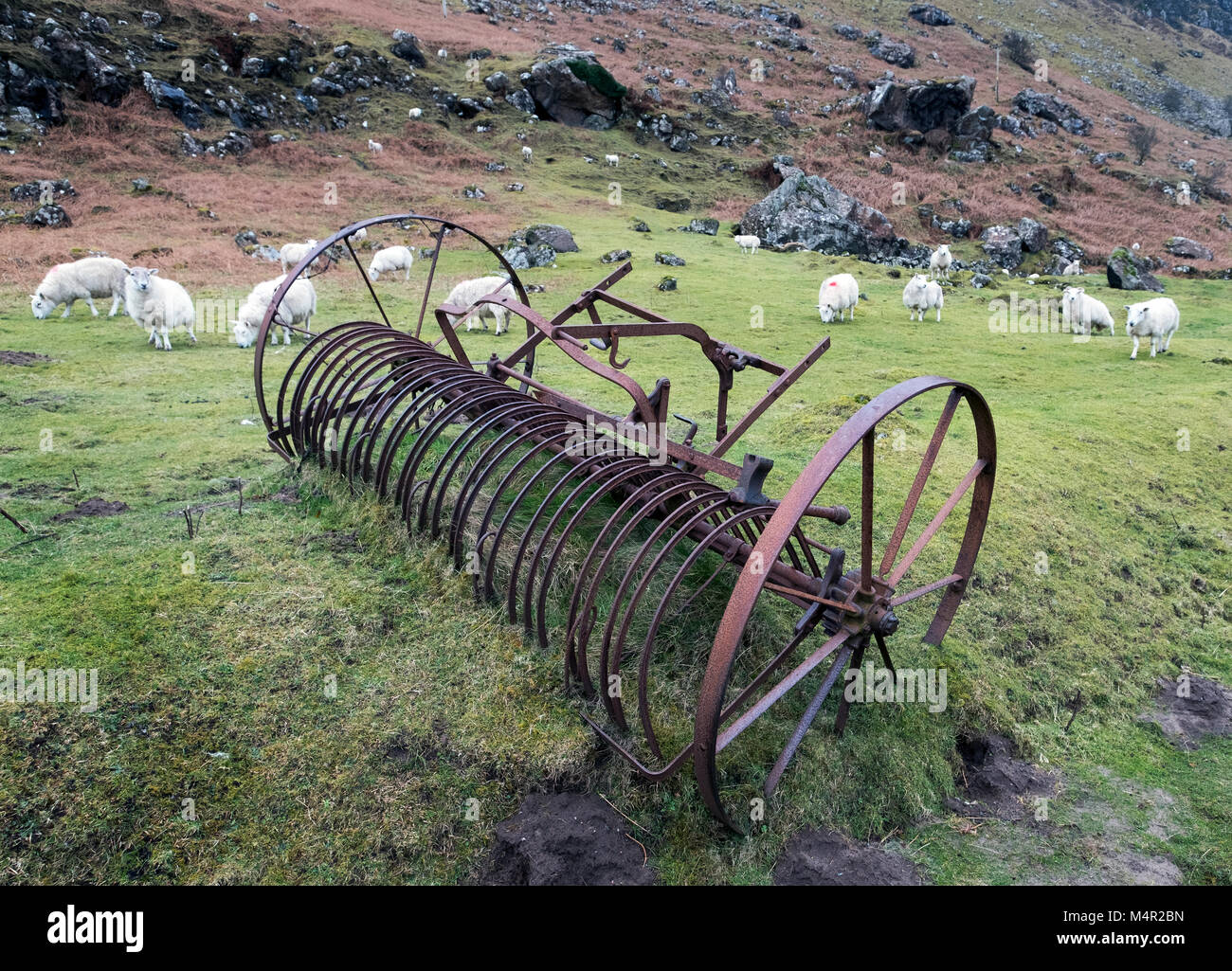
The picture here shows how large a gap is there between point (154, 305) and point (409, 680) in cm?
921

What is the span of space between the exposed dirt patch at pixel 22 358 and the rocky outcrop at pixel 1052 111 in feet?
150

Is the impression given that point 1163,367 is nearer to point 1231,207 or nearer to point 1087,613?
point 1087,613

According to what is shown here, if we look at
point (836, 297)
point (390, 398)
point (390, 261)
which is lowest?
point (390, 398)

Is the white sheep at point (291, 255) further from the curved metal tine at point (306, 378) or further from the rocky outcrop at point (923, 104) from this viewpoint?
the rocky outcrop at point (923, 104)

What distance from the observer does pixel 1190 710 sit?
521 cm

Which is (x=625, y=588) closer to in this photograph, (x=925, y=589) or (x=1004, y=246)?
(x=925, y=589)

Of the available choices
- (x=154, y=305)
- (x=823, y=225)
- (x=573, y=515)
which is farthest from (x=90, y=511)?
(x=823, y=225)

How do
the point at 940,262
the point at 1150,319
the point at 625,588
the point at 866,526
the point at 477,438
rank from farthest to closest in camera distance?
the point at 940,262 < the point at 1150,319 < the point at 477,438 < the point at 625,588 < the point at 866,526

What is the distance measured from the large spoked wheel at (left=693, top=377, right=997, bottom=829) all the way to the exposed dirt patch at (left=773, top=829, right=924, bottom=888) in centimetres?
33

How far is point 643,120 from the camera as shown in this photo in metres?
33.1

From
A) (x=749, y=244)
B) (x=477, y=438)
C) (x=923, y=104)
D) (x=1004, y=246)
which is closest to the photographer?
(x=477, y=438)

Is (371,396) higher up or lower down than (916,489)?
higher up

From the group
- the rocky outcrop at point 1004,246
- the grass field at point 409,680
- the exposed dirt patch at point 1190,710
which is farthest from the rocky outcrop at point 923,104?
the exposed dirt patch at point 1190,710

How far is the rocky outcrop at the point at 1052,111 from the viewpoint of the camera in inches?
1586
